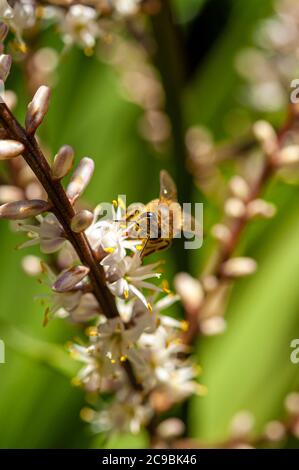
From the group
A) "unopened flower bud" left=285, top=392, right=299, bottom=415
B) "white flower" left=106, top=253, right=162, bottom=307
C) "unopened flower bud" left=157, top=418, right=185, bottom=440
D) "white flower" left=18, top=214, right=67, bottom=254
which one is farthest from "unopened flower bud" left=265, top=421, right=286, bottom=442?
"white flower" left=18, top=214, right=67, bottom=254

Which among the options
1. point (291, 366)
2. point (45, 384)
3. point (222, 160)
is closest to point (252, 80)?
point (222, 160)

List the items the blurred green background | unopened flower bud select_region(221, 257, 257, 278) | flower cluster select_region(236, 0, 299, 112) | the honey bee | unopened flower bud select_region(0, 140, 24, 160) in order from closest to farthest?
unopened flower bud select_region(0, 140, 24, 160)
the honey bee
unopened flower bud select_region(221, 257, 257, 278)
the blurred green background
flower cluster select_region(236, 0, 299, 112)

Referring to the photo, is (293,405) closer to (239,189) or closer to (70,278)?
(239,189)

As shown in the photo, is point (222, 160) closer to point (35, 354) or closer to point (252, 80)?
point (252, 80)

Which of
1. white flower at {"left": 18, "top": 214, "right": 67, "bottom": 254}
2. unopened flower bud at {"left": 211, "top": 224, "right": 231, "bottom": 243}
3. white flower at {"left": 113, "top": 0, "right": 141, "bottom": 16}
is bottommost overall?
unopened flower bud at {"left": 211, "top": 224, "right": 231, "bottom": 243}

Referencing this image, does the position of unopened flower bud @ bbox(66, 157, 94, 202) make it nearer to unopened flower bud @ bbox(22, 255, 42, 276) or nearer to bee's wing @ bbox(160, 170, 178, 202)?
bee's wing @ bbox(160, 170, 178, 202)

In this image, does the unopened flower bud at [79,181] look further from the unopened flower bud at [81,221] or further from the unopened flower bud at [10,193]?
the unopened flower bud at [10,193]

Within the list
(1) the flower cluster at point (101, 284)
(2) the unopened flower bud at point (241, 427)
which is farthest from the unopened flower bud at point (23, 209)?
(2) the unopened flower bud at point (241, 427)
